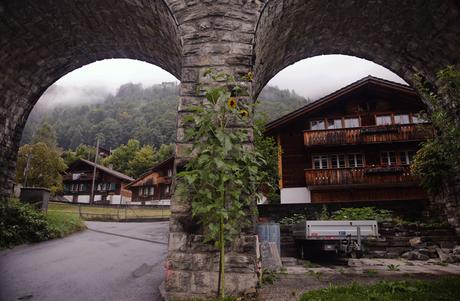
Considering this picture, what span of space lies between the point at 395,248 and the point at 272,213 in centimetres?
641

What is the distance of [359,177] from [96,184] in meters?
39.1

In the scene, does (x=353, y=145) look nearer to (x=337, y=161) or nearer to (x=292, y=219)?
(x=337, y=161)

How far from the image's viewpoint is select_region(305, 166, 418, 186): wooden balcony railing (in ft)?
53.9

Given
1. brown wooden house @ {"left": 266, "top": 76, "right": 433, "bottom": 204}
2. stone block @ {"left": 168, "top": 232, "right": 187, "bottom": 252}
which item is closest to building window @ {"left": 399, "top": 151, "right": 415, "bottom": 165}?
brown wooden house @ {"left": 266, "top": 76, "right": 433, "bottom": 204}

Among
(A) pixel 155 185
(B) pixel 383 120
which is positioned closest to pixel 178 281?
(B) pixel 383 120

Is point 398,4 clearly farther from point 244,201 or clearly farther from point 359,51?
point 244,201

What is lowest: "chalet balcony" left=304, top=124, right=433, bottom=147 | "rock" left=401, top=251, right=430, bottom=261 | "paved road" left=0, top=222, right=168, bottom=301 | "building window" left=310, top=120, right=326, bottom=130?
"rock" left=401, top=251, right=430, bottom=261

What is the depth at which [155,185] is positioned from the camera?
134ft

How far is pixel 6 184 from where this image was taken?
698 centimetres

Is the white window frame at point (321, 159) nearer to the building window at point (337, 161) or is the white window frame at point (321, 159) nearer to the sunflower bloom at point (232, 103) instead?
the building window at point (337, 161)

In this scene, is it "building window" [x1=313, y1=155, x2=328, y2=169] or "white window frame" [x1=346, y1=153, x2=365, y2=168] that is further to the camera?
"building window" [x1=313, y1=155, x2=328, y2=169]

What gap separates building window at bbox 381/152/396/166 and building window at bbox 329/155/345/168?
86.9 inches

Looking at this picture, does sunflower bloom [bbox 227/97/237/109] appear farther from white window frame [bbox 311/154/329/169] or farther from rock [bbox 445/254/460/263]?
white window frame [bbox 311/154/329/169]

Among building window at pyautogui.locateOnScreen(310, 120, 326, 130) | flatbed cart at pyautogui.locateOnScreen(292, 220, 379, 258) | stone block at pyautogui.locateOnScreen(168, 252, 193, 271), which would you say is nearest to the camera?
stone block at pyautogui.locateOnScreen(168, 252, 193, 271)
